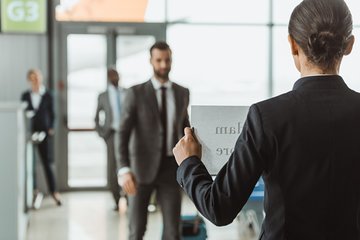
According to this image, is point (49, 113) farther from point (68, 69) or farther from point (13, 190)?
point (13, 190)

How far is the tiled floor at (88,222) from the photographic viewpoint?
5.66 m

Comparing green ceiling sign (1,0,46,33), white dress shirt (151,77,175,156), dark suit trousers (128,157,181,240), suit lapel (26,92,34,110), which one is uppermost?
green ceiling sign (1,0,46,33)

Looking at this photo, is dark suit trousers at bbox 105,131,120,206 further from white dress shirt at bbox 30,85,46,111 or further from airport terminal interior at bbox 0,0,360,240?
white dress shirt at bbox 30,85,46,111

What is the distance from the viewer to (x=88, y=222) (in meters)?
6.28

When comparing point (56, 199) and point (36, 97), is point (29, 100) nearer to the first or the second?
point (36, 97)

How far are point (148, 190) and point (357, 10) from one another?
518 cm

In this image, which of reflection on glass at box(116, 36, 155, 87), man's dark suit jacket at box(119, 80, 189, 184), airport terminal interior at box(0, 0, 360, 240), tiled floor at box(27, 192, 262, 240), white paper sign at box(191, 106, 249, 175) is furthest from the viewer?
reflection on glass at box(116, 36, 155, 87)

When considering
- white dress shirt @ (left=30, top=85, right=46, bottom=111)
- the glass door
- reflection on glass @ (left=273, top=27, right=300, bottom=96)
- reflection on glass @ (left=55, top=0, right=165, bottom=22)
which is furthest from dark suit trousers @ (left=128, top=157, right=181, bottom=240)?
reflection on glass @ (left=273, top=27, right=300, bottom=96)

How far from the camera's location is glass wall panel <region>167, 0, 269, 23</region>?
8.12 m

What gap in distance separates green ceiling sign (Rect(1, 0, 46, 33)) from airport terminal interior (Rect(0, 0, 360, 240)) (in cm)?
1

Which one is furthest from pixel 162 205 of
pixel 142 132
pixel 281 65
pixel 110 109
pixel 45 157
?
pixel 281 65

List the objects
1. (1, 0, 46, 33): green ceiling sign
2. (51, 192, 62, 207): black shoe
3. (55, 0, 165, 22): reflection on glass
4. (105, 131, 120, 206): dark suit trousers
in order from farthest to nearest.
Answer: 1. (55, 0, 165, 22): reflection on glass
2. (1, 0, 46, 33): green ceiling sign
3. (51, 192, 62, 207): black shoe
4. (105, 131, 120, 206): dark suit trousers

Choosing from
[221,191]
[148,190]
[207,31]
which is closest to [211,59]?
[207,31]

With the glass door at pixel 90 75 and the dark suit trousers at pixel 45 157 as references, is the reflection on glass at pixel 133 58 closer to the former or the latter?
the glass door at pixel 90 75
